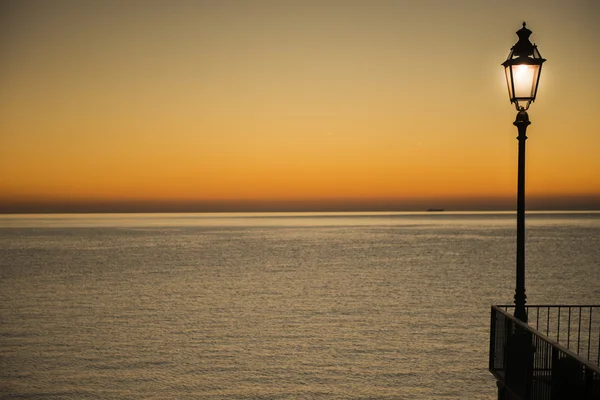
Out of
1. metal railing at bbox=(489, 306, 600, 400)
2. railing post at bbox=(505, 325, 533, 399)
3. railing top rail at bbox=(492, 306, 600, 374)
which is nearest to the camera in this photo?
railing top rail at bbox=(492, 306, 600, 374)

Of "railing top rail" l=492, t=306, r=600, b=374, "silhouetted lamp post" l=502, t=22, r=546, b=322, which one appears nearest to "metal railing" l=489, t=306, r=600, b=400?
"railing top rail" l=492, t=306, r=600, b=374

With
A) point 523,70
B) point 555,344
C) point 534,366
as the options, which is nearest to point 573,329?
point 534,366

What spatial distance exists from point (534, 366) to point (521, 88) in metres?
4.59

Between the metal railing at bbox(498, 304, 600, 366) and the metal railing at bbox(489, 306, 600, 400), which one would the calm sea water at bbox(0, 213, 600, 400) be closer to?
the metal railing at bbox(498, 304, 600, 366)

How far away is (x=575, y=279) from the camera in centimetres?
5181

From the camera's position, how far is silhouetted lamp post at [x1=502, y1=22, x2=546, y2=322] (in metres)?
10.7

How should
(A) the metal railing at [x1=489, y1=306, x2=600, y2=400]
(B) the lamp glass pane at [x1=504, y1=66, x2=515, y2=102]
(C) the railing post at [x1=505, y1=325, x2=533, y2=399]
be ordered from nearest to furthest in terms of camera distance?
(A) the metal railing at [x1=489, y1=306, x2=600, y2=400] → (C) the railing post at [x1=505, y1=325, x2=533, y2=399] → (B) the lamp glass pane at [x1=504, y1=66, x2=515, y2=102]

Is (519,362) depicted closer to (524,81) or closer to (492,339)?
(492,339)

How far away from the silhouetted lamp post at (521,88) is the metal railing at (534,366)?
1.67 feet

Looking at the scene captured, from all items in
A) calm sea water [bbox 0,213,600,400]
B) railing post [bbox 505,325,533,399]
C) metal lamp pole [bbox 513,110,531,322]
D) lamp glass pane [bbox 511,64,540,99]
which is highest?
lamp glass pane [bbox 511,64,540,99]

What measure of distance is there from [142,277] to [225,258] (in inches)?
959

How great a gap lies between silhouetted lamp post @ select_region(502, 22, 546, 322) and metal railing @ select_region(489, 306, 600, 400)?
510 mm

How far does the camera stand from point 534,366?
11.0 metres

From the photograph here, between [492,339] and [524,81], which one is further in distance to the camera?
[492,339]
